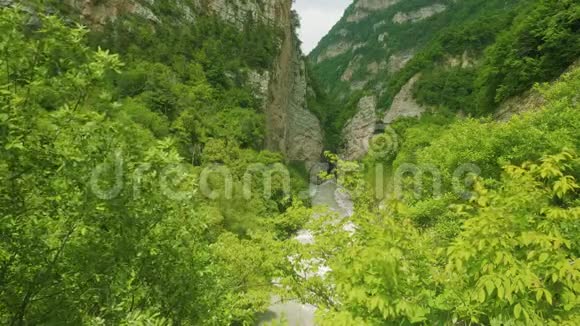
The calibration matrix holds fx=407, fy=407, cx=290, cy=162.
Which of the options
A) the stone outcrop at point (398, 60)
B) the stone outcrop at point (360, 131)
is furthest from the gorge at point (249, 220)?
the stone outcrop at point (398, 60)

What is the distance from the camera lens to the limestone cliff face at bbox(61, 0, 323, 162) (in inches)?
1846

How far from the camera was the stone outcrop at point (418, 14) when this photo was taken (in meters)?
160

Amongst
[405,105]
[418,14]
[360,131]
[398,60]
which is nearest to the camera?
[405,105]

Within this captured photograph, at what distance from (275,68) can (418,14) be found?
12488 centimetres

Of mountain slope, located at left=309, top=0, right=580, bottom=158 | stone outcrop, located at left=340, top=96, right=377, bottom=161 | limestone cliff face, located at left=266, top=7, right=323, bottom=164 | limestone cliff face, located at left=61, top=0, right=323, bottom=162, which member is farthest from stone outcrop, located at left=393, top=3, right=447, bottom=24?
limestone cliff face, located at left=61, top=0, right=323, bottom=162

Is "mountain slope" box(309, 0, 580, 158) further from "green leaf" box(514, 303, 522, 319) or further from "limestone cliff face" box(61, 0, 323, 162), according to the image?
"green leaf" box(514, 303, 522, 319)

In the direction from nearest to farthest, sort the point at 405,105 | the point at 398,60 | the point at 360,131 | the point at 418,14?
the point at 405,105
the point at 360,131
the point at 398,60
the point at 418,14

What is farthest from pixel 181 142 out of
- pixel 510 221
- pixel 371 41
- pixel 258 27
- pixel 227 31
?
pixel 371 41

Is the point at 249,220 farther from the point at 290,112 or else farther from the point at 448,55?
the point at 448,55

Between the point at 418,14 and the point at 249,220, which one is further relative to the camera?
the point at 418,14

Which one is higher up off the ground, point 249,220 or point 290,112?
point 290,112

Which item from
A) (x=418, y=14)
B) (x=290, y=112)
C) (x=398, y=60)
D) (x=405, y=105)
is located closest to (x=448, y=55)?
(x=405, y=105)

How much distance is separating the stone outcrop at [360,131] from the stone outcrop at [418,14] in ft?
258

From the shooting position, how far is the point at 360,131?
83938 mm
